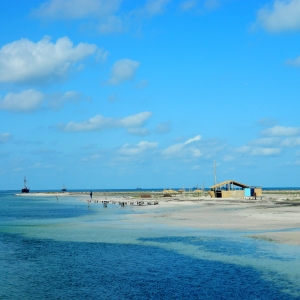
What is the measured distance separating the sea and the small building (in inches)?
2179

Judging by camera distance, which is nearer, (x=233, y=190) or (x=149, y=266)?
(x=149, y=266)

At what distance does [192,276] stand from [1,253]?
14348 millimetres

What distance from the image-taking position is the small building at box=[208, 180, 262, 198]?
89125 millimetres

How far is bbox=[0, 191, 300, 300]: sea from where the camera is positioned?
18.4m

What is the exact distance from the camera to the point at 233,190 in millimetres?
92562

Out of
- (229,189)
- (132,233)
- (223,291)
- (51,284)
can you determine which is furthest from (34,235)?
(229,189)

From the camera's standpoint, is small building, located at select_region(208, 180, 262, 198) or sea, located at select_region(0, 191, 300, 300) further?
small building, located at select_region(208, 180, 262, 198)

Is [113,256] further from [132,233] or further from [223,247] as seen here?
[132,233]

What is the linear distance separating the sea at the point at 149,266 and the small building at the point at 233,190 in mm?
55339

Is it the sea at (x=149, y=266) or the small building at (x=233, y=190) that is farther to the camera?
the small building at (x=233, y=190)

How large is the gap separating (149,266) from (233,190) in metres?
72.0

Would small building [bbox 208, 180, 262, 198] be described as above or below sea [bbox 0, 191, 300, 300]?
above

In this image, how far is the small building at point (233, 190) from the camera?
8912cm

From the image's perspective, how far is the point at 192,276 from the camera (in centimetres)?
2083
